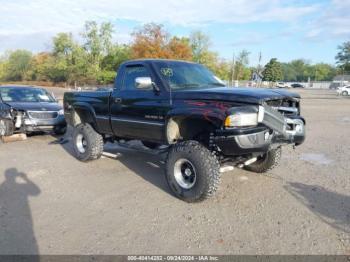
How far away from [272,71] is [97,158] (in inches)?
4027

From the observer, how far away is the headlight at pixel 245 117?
182 inches

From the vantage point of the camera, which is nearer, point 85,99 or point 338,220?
point 338,220

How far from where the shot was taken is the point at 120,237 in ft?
13.3

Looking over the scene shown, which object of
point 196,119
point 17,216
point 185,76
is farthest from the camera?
point 185,76

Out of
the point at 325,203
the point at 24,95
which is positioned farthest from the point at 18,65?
the point at 325,203

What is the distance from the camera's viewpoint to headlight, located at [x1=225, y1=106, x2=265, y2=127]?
4.63 metres

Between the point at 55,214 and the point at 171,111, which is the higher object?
the point at 171,111

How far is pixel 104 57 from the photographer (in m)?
61.6

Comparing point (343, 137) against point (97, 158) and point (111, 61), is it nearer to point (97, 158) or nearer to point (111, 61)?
point (97, 158)

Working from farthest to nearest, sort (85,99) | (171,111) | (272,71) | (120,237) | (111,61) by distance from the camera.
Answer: (272,71)
(111,61)
(85,99)
(171,111)
(120,237)

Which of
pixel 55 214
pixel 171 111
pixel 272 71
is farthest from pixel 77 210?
pixel 272 71

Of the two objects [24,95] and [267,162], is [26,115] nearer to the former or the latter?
[24,95]

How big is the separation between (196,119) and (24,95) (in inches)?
316

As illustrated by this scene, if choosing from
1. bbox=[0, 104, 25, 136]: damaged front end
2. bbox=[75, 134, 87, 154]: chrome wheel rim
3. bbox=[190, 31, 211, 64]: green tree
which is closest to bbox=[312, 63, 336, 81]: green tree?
bbox=[190, 31, 211, 64]: green tree
